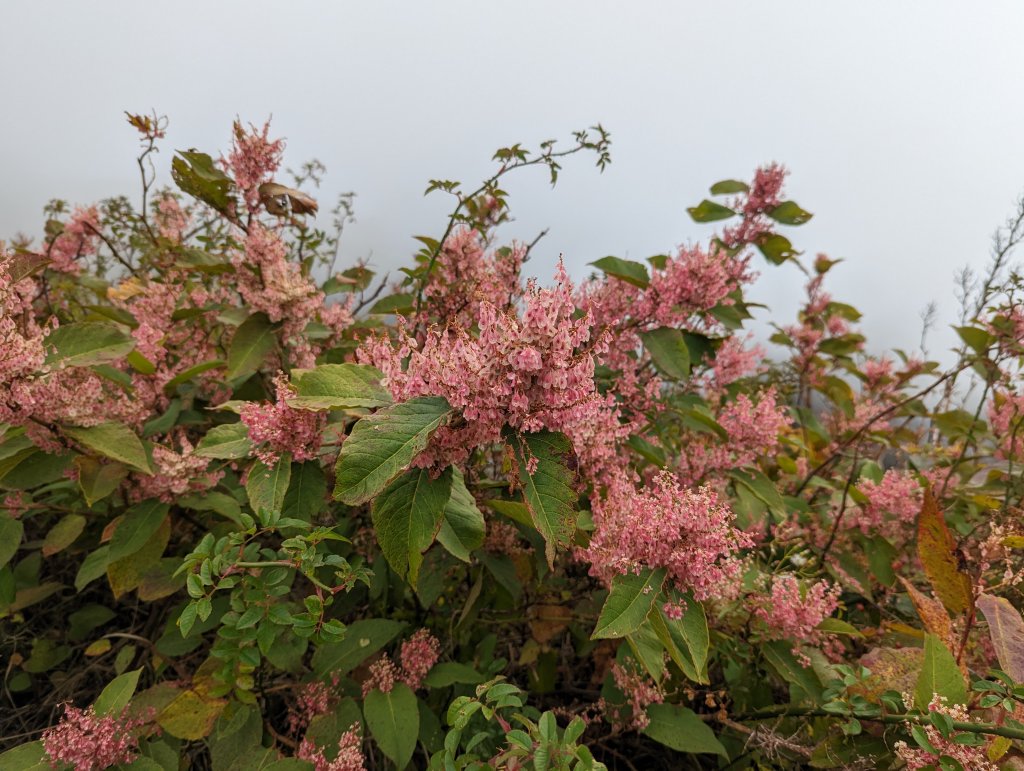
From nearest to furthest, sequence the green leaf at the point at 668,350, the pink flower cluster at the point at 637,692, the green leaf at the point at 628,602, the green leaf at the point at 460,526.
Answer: the green leaf at the point at 628,602 < the green leaf at the point at 460,526 < the pink flower cluster at the point at 637,692 < the green leaf at the point at 668,350

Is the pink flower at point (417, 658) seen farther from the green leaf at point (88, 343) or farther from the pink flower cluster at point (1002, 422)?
the pink flower cluster at point (1002, 422)

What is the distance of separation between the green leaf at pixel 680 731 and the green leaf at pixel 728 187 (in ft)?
7.94

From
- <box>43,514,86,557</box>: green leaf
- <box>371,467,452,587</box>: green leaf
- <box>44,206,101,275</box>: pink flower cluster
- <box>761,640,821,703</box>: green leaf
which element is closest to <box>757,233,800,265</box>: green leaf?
<box>761,640,821,703</box>: green leaf

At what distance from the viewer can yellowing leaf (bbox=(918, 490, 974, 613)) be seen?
1644 millimetres

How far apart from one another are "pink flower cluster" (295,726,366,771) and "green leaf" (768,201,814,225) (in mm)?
2814

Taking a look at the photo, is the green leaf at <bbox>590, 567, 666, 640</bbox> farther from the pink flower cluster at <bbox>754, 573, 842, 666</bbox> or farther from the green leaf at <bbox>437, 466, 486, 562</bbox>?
the pink flower cluster at <bbox>754, 573, 842, 666</bbox>

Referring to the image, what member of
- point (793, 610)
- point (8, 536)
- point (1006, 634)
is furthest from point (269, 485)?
point (1006, 634)

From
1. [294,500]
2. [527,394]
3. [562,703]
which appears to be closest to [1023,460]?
[562,703]

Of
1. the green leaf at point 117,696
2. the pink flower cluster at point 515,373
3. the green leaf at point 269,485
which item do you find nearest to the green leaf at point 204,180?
the green leaf at point 269,485

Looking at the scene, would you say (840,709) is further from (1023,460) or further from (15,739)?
(15,739)

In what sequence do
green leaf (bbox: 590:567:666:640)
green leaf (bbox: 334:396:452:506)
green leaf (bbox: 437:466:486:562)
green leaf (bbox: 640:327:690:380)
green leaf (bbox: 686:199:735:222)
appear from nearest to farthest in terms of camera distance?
1. green leaf (bbox: 334:396:452:506)
2. green leaf (bbox: 590:567:666:640)
3. green leaf (bbox: 437:466:486:562)
4. green leaf (bbox: 640:327:690:380)
5. green leaf (bbox: 686:199:735:222)

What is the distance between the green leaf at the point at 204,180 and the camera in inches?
77.7

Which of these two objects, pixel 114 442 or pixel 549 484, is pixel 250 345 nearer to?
pixel 114 442

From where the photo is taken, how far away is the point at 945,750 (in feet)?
3.84
